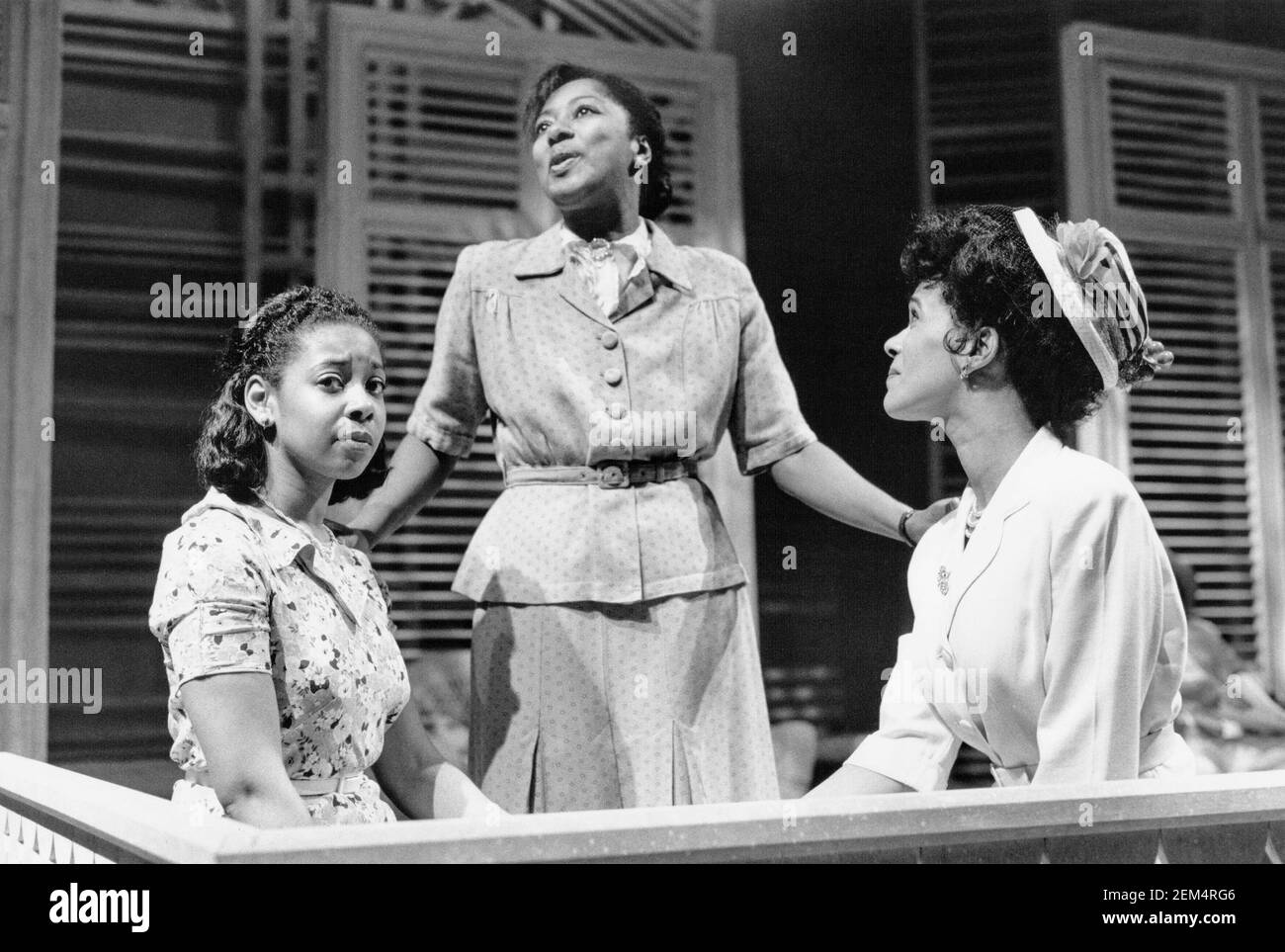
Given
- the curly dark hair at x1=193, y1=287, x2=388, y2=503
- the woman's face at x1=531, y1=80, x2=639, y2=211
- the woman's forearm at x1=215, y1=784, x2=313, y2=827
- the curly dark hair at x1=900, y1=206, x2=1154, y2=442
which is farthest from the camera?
the woman's face at x1=531, y1=80, x2=639, y2=211

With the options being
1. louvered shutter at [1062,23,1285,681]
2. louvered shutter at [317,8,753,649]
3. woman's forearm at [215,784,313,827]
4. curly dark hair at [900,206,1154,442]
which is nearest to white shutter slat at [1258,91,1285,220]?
louvered shutter at [1062,23,1285,681]

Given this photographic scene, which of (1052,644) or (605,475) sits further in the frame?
(605,475)

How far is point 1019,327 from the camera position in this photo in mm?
2037

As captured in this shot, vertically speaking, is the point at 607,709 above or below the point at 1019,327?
below

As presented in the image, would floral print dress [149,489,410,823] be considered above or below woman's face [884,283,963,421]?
below

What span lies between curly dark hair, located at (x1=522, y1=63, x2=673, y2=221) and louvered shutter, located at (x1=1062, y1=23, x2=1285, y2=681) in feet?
9.73

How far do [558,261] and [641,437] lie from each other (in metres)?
0.33

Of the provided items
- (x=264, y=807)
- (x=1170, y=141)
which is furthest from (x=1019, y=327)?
(x=1170, y=141)

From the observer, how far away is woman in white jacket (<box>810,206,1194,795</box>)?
1.79m

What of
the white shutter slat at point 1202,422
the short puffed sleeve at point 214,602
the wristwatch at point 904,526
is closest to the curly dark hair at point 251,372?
the short puffed sleeve at point 214,602

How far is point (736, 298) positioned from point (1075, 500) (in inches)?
32.2

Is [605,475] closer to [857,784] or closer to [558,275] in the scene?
[558,275]

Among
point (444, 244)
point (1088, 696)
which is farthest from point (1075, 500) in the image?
point (444, 244)

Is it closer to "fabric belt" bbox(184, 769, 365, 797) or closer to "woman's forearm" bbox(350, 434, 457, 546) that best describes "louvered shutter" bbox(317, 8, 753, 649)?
"woman's forearm" bbox(350, 434, 457, 546)
